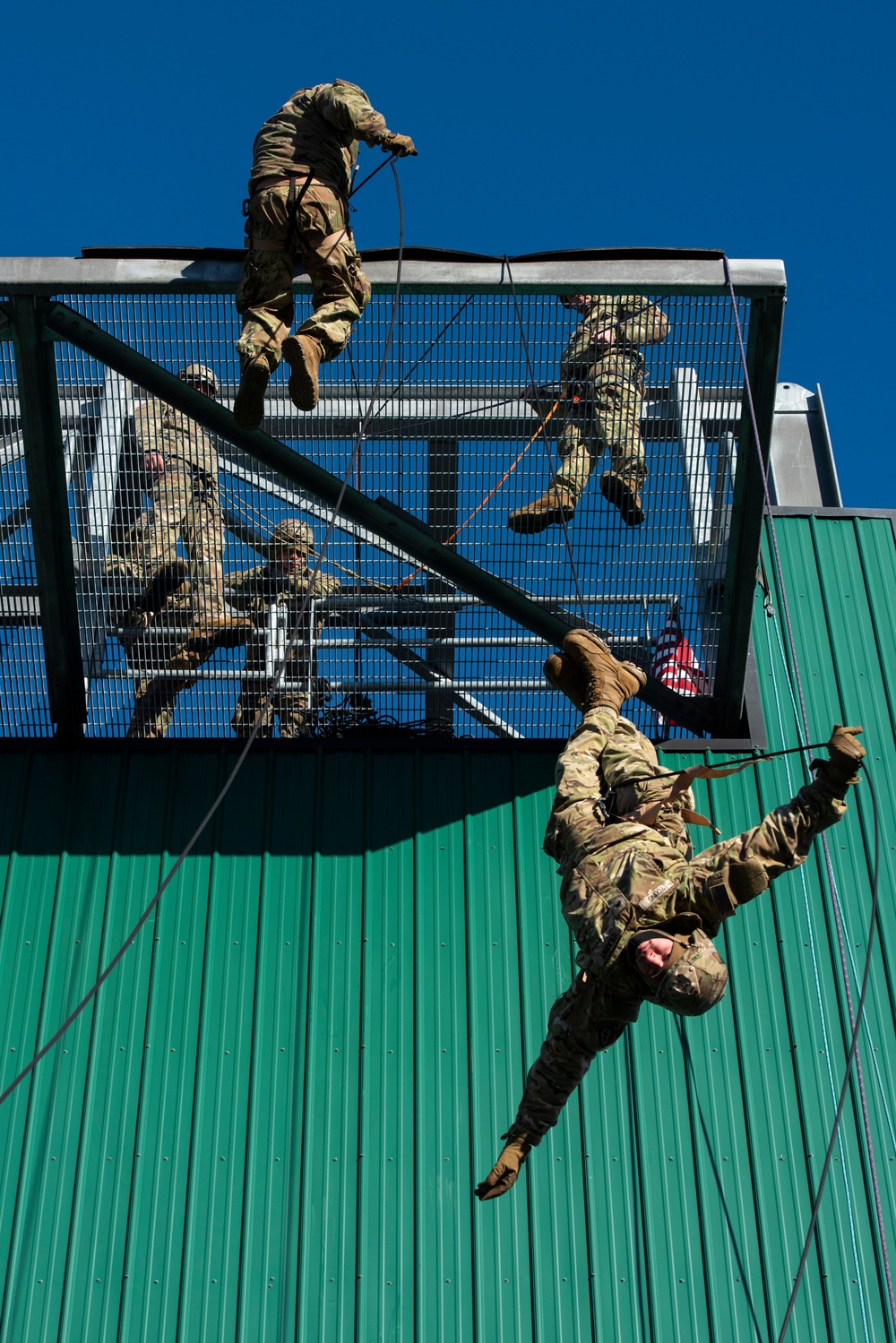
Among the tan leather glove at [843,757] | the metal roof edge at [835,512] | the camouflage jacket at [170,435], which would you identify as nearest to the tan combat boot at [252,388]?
the camouflage jacket at [170,435]

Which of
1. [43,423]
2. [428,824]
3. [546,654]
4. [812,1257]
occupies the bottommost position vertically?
[812,1257]

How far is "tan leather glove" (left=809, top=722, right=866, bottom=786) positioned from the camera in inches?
254

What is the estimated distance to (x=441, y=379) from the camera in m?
9.28

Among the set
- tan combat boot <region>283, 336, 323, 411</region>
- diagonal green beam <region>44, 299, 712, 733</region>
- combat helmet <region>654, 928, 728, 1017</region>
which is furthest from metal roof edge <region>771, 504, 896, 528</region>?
combat helmet <region>654, 928, 728, 1017</region>

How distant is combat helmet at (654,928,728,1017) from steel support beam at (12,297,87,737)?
5.08 m

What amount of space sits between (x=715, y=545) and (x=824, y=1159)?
3.92 m

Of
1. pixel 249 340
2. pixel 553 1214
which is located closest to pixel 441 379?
pixel 249 340

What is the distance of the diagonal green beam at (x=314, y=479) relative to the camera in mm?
9070

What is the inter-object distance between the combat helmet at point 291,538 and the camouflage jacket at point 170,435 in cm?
58

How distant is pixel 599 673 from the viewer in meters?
8.30

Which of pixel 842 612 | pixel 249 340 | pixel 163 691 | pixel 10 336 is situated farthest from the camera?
pixel 842 612

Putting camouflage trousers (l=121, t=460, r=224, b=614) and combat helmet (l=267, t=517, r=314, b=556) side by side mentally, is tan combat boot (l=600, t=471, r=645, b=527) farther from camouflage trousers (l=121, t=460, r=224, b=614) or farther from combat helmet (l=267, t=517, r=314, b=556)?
camouflage trousers (l=121, t=460, r=224, b=614)

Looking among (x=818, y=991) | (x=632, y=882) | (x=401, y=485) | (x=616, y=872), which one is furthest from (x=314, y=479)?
(x=818, y=991)

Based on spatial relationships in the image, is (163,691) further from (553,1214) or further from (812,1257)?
(812,1257)
